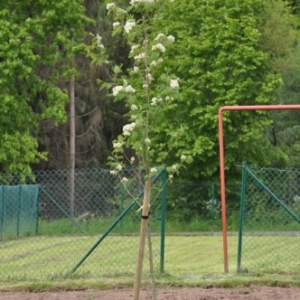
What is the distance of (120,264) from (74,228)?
5.48 m

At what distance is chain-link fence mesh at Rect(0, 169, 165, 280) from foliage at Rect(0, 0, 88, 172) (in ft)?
13.7

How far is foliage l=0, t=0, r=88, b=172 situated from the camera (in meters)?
29.4

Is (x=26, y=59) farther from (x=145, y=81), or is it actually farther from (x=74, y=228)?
(x=145, y=81)

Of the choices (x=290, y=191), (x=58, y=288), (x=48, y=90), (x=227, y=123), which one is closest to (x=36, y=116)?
(x=48, y=90)

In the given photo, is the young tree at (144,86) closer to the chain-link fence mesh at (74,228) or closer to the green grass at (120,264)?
the green grass at (120,264)

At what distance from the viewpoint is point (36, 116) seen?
3206 centimetres

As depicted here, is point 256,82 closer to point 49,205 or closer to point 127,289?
point 49,205

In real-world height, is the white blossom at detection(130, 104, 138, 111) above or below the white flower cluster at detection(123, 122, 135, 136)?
above

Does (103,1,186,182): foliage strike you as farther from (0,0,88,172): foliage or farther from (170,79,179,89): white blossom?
(0,0,88,172): foliage

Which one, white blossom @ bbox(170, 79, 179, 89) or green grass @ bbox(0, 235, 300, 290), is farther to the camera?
green grass @ bbox(0, 235, 300, 290)

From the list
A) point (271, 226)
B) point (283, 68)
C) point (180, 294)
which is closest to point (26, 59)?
point (283, 68)

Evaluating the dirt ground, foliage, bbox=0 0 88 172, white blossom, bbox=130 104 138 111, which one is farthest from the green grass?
foliage, bbox=0 0 88 172

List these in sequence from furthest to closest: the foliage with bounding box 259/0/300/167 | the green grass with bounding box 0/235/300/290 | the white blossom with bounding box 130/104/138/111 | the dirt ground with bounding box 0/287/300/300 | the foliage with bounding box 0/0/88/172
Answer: the foliage with bounding box 259/0/300/167, the foliage with bounding box 0/0/88/172, the green grass with bounding box 0/235/300/290, the dirt ground with bounding box 0/287/300/300, the white blossom with bounding box 130/104/138/111

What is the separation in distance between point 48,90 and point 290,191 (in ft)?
45.9
